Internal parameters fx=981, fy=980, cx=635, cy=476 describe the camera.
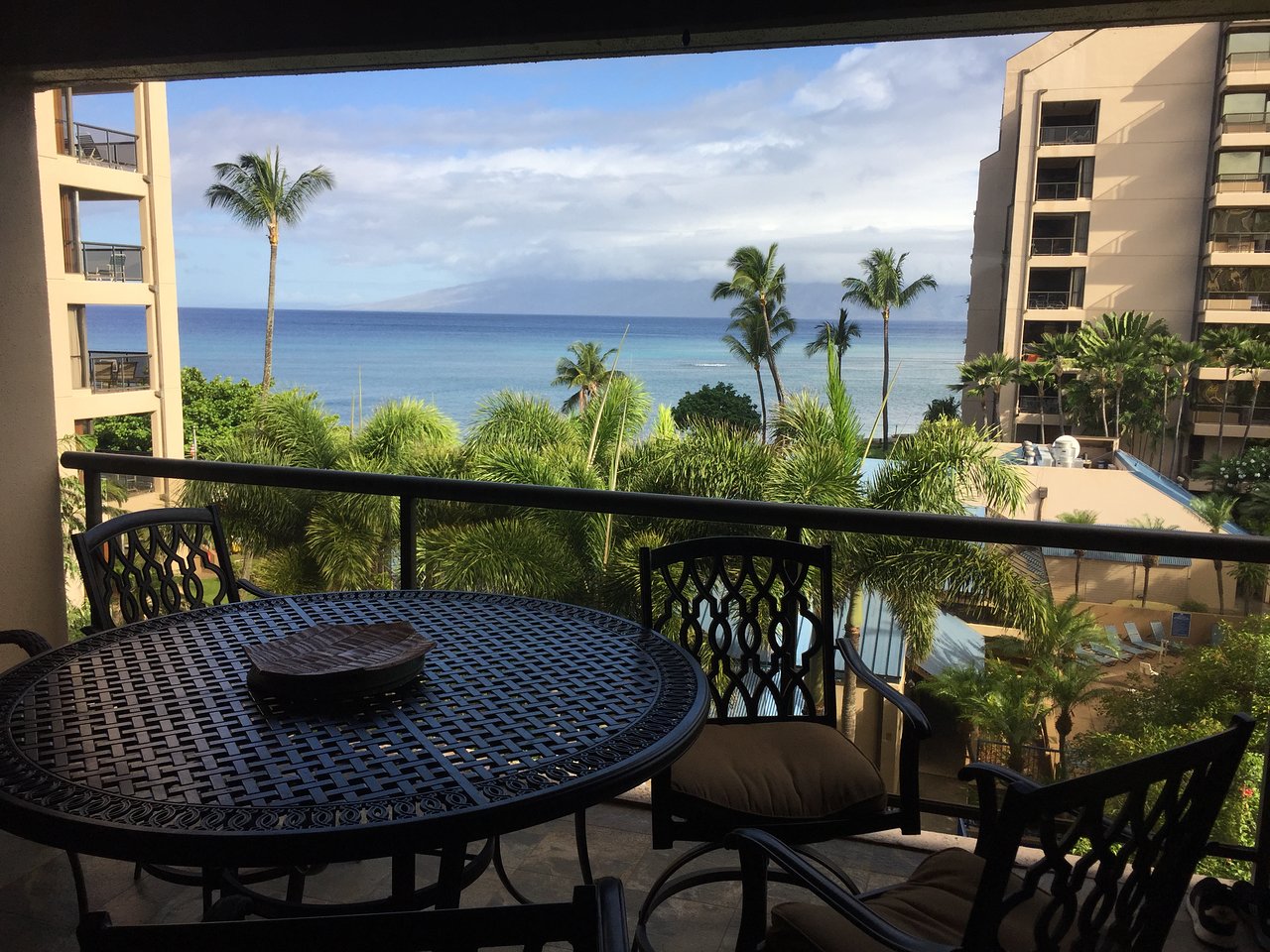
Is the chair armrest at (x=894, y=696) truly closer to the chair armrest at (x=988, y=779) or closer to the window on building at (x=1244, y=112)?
the chair armrest at (x=988, y=779)

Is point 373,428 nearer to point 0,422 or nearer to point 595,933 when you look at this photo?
point 0,422

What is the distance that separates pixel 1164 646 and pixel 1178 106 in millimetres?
49697

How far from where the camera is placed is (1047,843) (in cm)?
119

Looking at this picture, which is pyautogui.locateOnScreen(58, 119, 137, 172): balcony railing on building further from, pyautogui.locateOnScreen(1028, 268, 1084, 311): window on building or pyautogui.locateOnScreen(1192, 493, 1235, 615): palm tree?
pyautogui.locateOnScreen(1028, 268, 1084, 311): window on building

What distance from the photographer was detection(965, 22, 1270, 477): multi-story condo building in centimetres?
4300

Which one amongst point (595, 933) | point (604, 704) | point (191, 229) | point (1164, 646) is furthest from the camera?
point (191, 229)

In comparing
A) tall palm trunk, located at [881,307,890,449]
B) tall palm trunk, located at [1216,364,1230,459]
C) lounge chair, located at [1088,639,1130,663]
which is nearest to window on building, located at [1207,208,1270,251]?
tall palm trunk, located at [1216,364,1230,459]

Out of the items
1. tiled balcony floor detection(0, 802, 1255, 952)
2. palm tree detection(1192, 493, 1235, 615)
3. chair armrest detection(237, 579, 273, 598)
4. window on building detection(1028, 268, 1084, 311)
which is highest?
window on building detection(1028, 268, 1084, 311)

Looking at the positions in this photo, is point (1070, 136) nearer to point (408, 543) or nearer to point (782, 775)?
point (408, 543)

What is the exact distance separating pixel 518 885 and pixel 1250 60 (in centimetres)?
4944

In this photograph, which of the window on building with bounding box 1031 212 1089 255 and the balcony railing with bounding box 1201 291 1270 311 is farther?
the window on building with bounding box 1031 212 1089 255

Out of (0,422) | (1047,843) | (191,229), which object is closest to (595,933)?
(1047,843)

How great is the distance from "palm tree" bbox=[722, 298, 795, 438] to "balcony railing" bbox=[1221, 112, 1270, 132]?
2138 cm

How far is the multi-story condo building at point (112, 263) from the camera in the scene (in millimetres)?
27906
